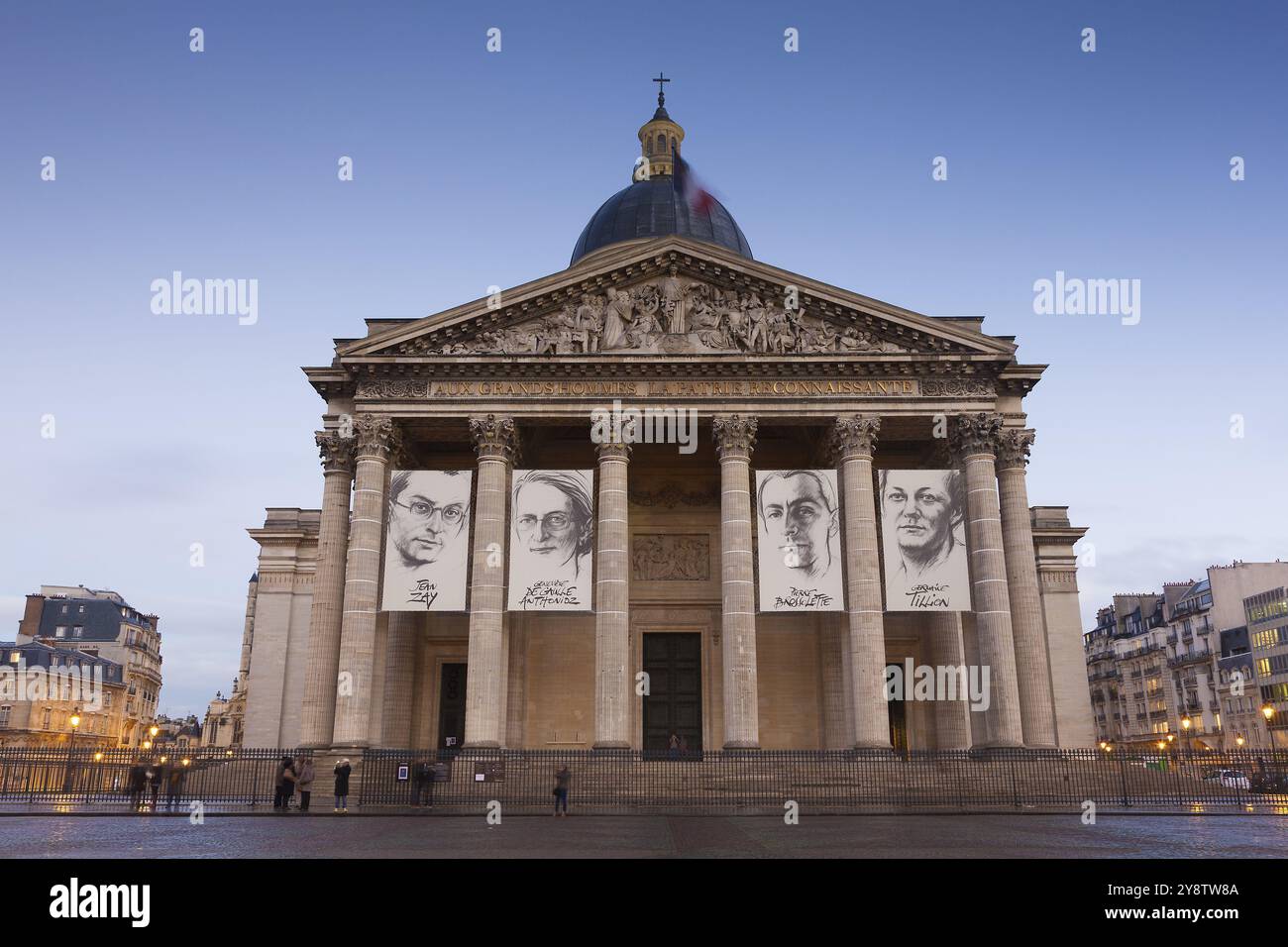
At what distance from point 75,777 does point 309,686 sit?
746 centimetres

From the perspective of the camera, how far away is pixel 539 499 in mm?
30406

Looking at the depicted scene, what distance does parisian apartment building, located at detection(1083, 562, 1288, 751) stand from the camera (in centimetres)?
6600

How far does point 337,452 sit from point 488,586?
6.90m

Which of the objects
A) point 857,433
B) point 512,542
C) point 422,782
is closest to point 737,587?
point 857,433

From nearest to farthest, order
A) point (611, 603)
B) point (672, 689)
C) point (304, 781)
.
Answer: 1. point (304, 781)
2. point (611, 603)
3. point (672, 689)

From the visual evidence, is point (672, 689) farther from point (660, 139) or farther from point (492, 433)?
point (660, 139)

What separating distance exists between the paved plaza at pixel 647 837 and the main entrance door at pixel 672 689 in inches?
566

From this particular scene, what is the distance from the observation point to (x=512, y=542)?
98.7 feet

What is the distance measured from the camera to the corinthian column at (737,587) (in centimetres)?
2875

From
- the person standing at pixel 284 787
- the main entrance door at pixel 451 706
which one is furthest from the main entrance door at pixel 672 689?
the person standing at pixel 284 787

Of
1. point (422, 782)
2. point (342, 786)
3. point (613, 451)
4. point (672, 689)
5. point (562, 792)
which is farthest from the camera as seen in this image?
point (672, 689)

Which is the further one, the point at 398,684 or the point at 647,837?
the point at 398,684
